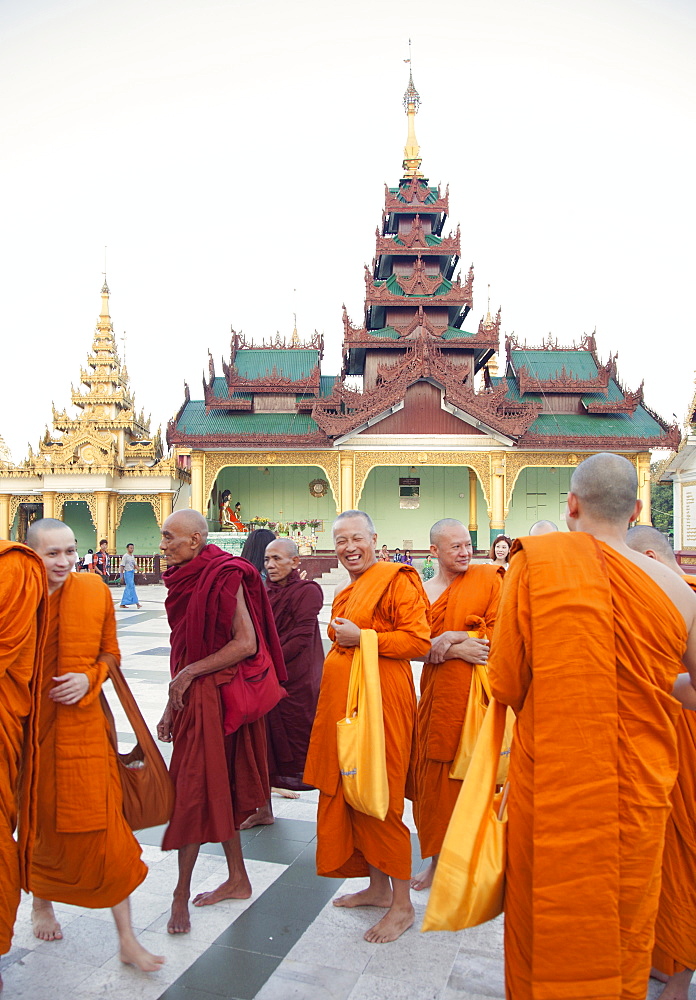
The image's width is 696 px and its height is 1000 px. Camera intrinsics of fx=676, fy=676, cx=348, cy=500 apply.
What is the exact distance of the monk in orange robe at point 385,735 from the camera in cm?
269

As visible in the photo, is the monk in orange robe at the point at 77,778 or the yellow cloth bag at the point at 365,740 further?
the yellow cloth bag at the point at 365,740

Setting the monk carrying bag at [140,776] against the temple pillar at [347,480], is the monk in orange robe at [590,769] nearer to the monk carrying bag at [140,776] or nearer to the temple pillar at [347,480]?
the monk carrying bag at [140,776]

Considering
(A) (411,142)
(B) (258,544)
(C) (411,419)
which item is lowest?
(B) (258,544)

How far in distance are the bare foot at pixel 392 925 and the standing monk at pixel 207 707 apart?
59 cm

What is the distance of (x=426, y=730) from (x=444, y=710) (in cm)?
15

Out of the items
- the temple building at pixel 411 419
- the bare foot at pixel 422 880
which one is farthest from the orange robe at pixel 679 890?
the temple building at pixel 411 419

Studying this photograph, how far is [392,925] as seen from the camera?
2604mm

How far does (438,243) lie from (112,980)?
951 inches

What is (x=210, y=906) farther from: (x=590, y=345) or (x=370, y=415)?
(x=590, y=345)

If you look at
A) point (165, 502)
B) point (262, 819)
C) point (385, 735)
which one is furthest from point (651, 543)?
point (165, 502)

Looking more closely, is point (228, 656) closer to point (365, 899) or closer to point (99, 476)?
point (365, 899)

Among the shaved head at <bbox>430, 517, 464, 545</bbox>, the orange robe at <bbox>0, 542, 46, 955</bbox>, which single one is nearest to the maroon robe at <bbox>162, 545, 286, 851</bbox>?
the orange robe at <bbox>0, 542, 46, 955</bbox>

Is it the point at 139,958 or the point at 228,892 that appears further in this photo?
the point at 228,892

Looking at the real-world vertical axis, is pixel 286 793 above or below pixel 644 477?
below
